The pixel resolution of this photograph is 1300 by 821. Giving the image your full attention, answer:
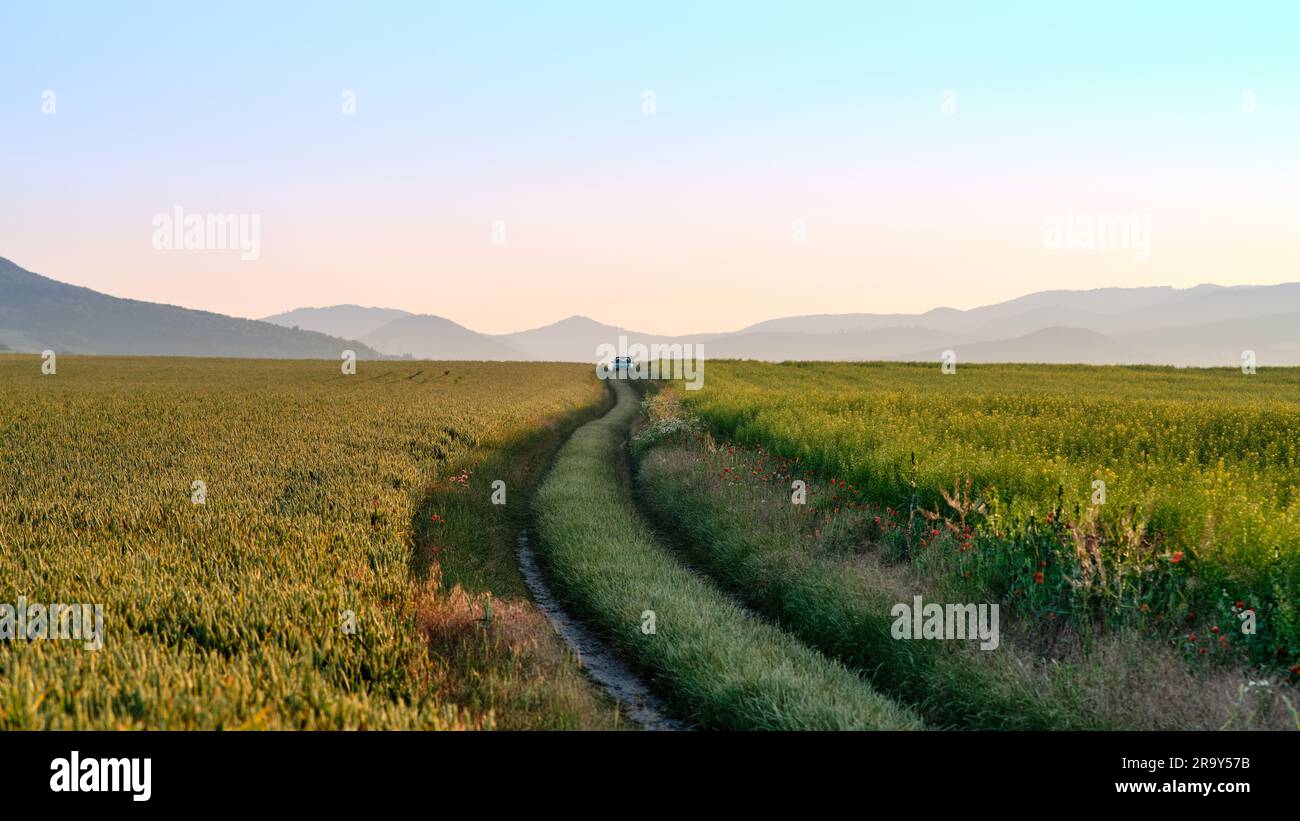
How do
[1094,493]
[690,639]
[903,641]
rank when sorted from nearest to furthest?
[903,641] < [690,639] < [1094,493]

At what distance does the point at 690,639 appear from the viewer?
26.0ft

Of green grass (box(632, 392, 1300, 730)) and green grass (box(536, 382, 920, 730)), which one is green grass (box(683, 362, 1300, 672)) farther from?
green grass (box(536, 382, 920, 730))

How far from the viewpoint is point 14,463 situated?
49.9ft

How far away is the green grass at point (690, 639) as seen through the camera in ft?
20.7

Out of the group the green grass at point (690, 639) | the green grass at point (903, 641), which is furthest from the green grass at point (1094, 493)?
the green grass at point (690, 639)

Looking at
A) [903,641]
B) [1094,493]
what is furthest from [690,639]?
[1094,493]

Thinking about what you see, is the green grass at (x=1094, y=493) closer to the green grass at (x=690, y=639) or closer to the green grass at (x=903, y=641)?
the green grass at (x=903, y=641)

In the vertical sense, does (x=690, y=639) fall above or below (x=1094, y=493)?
below

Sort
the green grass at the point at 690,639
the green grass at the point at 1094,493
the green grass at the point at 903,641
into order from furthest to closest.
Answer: the green grass at the point at 1094,493 → the green grass at the point at 690,639 → the green grass at the point at 903,641

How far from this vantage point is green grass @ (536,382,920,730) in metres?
6.32

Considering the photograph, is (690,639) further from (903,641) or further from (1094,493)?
(1094,493)

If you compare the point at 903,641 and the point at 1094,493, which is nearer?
the point at 903,641

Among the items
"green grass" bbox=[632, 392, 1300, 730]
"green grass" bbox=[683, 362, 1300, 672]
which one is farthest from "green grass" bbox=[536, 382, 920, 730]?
"green grass" bbox=[683, 362, 1300, 672]
